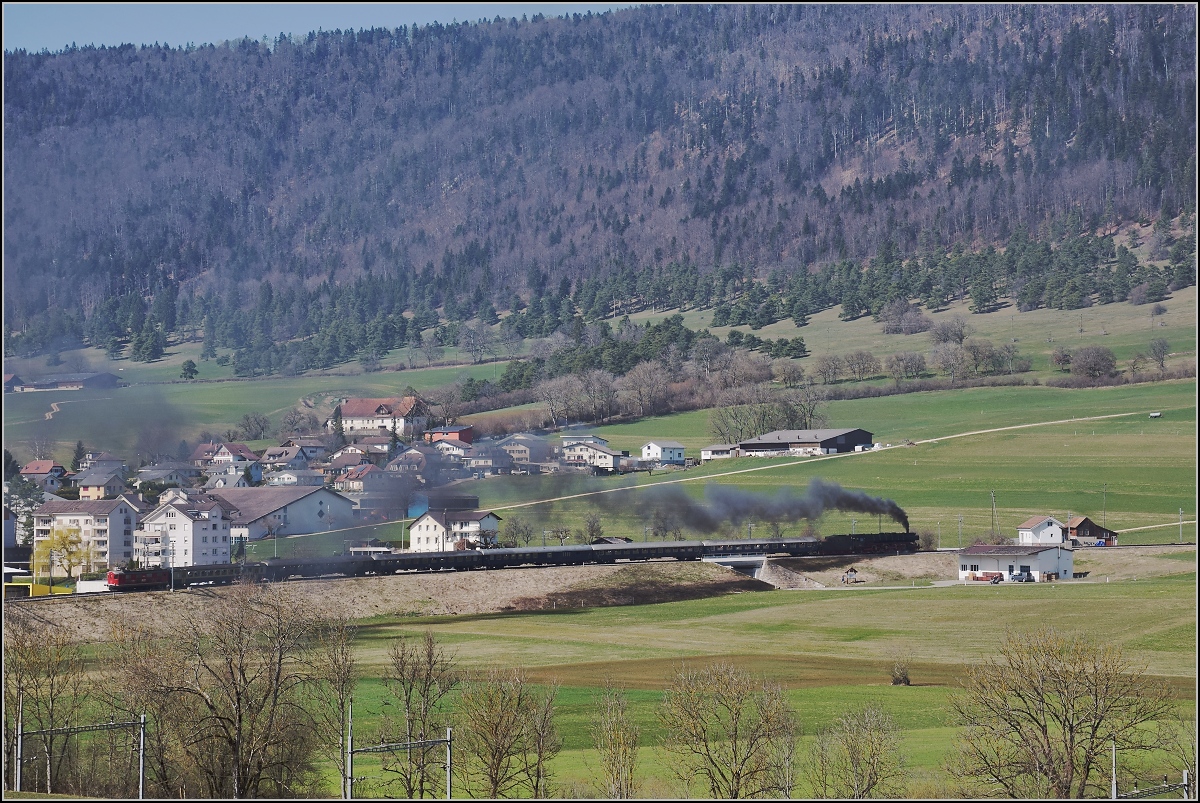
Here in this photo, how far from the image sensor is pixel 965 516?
413 feet

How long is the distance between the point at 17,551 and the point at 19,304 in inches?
2776

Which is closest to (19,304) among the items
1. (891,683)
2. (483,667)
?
(483,667)

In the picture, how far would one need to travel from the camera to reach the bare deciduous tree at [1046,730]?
133 feet

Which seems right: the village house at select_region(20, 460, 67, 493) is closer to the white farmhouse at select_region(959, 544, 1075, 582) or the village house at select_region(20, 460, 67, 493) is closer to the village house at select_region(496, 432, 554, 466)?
the village house at select_region(496, 432, 554, 466)

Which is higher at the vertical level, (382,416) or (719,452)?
(382,416)

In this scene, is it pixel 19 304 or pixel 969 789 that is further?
pixel 19 304

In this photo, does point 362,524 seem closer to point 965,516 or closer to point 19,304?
point 965,516

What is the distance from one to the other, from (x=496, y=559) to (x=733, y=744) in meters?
63.0

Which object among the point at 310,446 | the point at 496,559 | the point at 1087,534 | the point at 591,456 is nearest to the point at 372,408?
the point at 310,446

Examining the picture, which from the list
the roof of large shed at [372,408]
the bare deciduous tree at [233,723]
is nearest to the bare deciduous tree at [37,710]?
the bare deciduous tree at [233,723]

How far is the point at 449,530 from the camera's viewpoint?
118 metres

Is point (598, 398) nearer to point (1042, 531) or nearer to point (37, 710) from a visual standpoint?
point (1042, 531)

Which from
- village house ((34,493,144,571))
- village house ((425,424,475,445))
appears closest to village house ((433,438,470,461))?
village house ((425,424,475,445))

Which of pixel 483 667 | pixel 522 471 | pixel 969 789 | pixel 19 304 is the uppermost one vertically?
pixel 19 304
